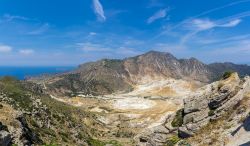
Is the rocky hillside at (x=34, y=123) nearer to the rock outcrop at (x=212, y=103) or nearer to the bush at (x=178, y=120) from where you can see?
the bush at (x=178, y=120)

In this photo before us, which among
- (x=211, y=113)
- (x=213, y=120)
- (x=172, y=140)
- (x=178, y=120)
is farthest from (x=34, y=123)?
(x=213, y=120)

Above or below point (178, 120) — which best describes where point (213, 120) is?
above

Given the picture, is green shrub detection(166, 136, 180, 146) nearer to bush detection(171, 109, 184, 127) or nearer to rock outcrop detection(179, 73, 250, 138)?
rock outcrop detection(179, 73, 250, 138)

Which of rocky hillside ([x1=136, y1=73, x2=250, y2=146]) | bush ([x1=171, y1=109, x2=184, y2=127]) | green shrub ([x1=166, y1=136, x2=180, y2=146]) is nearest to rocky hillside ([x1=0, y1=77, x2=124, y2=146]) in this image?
bush ([x1=171, y1=109, x2=184, y2=127])

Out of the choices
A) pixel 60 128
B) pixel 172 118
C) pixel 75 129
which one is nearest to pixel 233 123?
pixel 172 118

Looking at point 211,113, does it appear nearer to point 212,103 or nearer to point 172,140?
point 212,103

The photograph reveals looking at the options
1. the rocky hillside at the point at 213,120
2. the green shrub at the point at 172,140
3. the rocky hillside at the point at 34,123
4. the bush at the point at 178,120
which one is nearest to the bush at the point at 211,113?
the rocky hillside at the point at 213,120

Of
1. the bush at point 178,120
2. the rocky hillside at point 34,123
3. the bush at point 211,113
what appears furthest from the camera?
the rocky hillside at point 34,123

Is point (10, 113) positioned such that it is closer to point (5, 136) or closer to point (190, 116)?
point (5, 136)

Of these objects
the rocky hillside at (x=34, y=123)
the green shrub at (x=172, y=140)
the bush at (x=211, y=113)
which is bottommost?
the rocky hillside at (x=34, y=123)

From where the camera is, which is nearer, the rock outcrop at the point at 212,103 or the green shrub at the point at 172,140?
the rock outcrop at the point at 212,103
